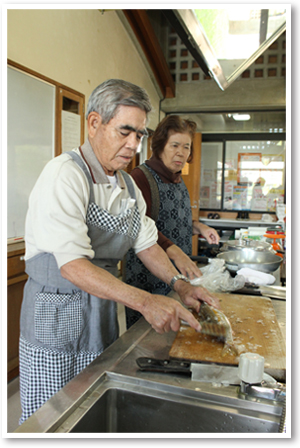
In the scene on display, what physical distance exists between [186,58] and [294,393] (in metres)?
6.57

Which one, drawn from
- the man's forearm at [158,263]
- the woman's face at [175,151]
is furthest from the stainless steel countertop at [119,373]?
the woman's face at [175,151]

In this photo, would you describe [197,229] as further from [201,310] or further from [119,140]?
[119,140]

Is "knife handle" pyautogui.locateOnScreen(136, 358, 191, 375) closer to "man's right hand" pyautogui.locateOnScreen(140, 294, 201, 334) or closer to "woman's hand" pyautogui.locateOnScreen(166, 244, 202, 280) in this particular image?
"man's right hand" pyautogui.locateOnScreen(140, 294, 201, 334)

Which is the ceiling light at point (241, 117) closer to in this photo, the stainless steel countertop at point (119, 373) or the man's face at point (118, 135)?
the man's face at point (118, 135)

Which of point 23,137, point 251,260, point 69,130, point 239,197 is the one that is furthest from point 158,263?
point 239,197

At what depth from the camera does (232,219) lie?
7.48 meters

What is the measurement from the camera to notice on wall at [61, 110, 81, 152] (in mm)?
3298

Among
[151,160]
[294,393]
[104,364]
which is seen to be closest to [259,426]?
[294,393]

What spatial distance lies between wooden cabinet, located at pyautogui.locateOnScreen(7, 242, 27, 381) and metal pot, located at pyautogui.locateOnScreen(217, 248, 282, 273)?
4.81 ft

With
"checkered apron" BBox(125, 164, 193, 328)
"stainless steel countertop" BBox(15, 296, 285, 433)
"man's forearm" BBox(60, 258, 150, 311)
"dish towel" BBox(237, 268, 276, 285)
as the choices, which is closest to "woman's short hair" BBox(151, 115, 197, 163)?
"checkered apron" BBox(125, 164, 193, 328)

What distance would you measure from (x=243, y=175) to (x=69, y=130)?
5183 mm

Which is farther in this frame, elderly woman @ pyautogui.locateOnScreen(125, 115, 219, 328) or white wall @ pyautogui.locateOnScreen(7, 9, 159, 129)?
white wall @ pyautogui.locateOnScreen(7, 9, 159, 129)

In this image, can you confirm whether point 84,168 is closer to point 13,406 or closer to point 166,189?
point 166,189

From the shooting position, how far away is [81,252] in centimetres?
110
